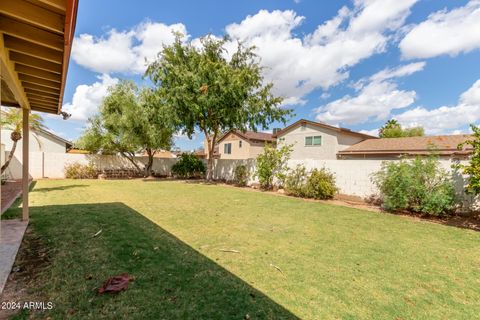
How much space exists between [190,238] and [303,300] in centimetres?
260

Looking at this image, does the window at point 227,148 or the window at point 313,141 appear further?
the window at point 227,148

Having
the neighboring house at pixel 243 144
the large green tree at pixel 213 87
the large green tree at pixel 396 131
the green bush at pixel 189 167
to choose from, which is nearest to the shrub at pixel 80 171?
the green bush at pixel 189 167

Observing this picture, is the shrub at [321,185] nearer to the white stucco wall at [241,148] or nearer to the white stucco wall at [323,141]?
the white stucco wall at [323,141]

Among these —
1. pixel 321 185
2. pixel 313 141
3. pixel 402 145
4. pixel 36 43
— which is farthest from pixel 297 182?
pixel 402 145

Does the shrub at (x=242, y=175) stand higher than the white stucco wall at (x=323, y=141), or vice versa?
the white stucco wall at (x=323, y=141)

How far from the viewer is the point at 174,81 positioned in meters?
14.1

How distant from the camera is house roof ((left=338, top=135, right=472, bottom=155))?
14.8 m

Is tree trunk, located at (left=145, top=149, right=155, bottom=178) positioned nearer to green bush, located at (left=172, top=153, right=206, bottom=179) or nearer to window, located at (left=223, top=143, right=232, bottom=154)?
green bush, located at (left=172, top=153, right=206, bottom=179)

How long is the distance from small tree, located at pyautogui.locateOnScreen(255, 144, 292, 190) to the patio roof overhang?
31.4ft

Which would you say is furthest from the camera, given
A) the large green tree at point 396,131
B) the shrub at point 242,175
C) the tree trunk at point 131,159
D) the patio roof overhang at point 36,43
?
the large green tree at point 396,131

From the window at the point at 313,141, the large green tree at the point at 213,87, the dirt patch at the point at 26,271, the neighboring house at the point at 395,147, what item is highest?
the large green tree at the point at 213,87

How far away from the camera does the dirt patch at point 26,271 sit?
7.93 feet

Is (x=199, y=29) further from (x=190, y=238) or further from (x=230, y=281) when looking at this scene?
(x=230, y=281)

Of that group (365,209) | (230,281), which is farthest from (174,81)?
(230,281)
